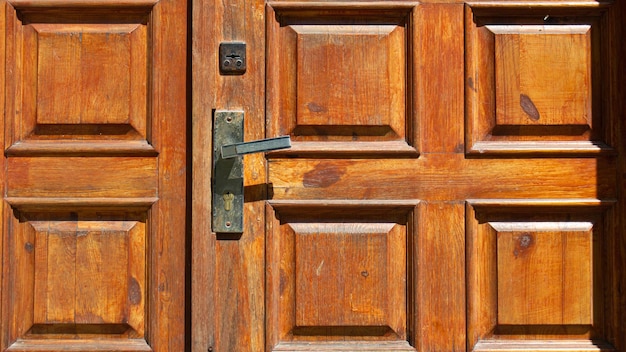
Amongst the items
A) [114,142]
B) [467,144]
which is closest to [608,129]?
[467,144]

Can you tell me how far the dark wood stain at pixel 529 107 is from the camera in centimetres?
203

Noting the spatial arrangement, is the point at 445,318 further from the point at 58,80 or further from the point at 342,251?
the point at 58,80

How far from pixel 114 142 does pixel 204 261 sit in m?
0.39

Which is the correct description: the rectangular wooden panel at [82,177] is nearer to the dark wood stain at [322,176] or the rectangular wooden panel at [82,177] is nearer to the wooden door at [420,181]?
the wooden door at [420,181]

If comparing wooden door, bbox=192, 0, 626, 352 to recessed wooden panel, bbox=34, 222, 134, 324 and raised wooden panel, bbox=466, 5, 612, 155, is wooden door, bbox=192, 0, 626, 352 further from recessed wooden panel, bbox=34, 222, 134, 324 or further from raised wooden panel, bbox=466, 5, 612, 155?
recessed wooden panel, bbox=34, 222, 134, 324

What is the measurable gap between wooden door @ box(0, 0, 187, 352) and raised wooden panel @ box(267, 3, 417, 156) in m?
0.26

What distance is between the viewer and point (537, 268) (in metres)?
2.02

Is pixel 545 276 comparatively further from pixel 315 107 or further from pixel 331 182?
pixel 315 107

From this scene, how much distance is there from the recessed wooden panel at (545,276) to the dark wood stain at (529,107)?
29 centimetres

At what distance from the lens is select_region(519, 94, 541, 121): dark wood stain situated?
2.03 m

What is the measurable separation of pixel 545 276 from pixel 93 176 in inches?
46.7

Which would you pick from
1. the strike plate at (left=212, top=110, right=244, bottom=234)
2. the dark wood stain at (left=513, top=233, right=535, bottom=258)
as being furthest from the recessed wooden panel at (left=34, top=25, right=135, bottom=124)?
the dark wood stain at (left=513, top=233, right=535, bottom=258)

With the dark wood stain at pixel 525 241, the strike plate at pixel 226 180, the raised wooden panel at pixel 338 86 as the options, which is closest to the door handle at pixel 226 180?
the strike plate at pixel 226 180

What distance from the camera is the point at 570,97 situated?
80.2 inches
